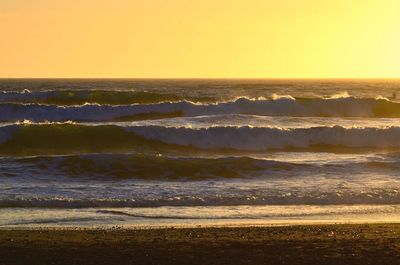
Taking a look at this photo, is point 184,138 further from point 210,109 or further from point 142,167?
point 210,109

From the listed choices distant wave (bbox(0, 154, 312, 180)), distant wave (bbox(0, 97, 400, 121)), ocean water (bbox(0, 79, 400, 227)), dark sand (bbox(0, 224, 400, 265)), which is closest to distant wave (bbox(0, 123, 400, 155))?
ocean water (bbox(0, 79, 400, 227))

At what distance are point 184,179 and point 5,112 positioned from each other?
2823cm

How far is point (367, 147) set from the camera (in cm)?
3269

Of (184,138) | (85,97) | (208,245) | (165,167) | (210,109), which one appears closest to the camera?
(208,245)

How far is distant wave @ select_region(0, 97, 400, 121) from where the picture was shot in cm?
4638

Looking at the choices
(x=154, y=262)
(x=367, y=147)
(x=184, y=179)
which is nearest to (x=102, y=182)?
(x=184, y=179)

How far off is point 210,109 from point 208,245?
123 ft

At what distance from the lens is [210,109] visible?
48.9m

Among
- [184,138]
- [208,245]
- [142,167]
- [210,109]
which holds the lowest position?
[210,109]

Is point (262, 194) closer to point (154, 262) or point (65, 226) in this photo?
point (65, 226)

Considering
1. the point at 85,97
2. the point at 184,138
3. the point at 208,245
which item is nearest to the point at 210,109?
the point at 85,97

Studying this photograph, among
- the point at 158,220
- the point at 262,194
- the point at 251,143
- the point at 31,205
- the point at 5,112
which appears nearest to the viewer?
the point at 158,220

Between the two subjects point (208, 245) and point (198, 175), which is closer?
point (208, 245)

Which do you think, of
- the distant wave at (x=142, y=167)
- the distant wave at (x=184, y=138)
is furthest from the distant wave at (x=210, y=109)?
the distant wave at (x=142, y=167)
